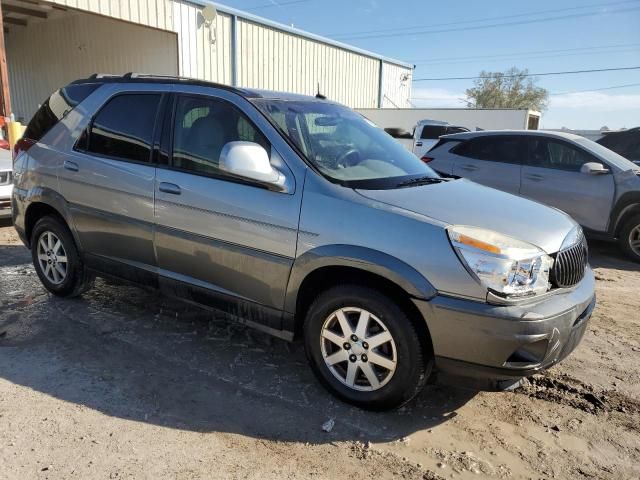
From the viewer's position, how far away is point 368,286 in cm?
287

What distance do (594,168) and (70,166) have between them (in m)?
6.18

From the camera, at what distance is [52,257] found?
4.57 m

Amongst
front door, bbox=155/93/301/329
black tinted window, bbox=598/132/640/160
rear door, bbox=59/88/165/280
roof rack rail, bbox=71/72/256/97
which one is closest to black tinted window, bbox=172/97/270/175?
front door, bbox=155/93/301/329

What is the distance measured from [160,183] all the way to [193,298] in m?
0.85

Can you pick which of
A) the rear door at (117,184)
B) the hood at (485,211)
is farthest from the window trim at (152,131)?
the hood at (485,211)

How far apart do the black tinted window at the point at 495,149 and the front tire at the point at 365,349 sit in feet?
17.9

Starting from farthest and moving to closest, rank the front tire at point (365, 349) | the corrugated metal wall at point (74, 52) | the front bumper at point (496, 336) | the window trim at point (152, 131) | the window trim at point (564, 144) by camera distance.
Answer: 1. the corrugated metal wall at point (74, 52)
2. the window trim at point (564, 144)
3. the window trim at point (152, 131)
4. the front tire at point (365, 349)
5. the front bumper at point (496, 336)

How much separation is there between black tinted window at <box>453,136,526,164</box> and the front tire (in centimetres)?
544

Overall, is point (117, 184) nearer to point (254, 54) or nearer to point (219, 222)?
point (219, 222)

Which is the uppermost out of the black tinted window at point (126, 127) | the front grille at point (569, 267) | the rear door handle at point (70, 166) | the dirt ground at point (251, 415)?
the black tinted window at point (126, 127)

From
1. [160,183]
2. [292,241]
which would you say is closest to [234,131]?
[160,183]

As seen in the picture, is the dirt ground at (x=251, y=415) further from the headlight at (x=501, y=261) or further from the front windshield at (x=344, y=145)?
the front windshield at (x=344, y=145)

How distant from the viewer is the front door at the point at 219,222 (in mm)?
3113

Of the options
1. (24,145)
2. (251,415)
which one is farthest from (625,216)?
(24,145)
